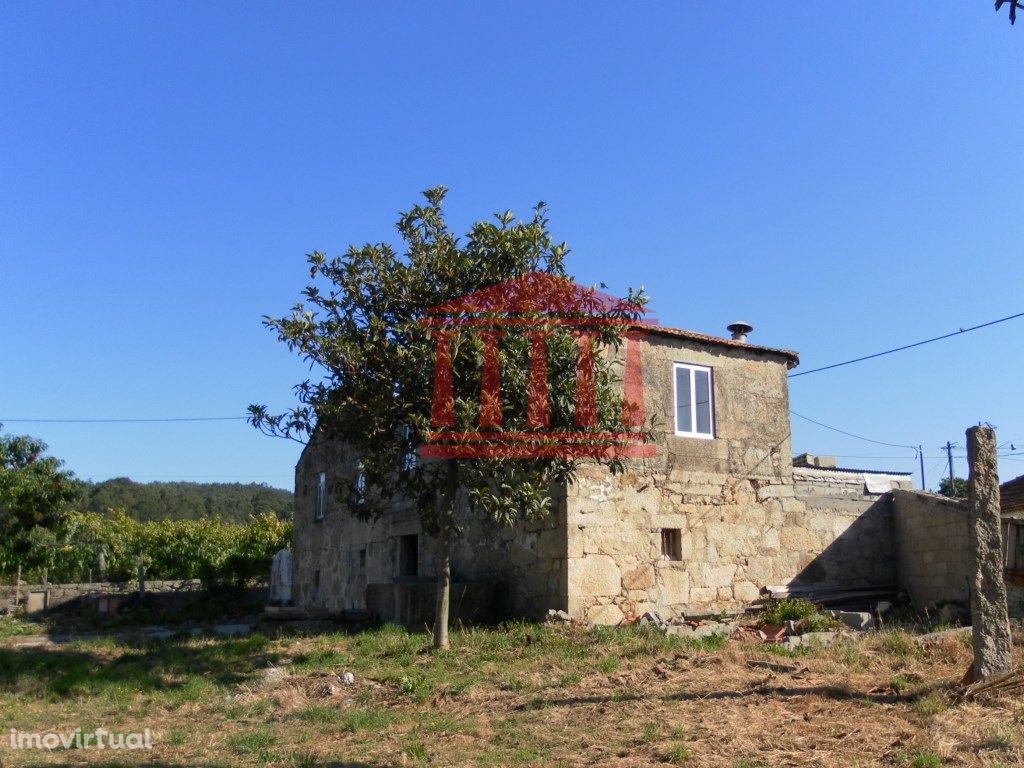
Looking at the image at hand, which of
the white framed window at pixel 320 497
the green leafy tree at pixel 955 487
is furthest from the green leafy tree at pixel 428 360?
the green leafy tree at pixel 955 487

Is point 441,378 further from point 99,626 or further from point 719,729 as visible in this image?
point 99,626

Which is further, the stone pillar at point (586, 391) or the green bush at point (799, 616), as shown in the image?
the green bush at point (799, 616)

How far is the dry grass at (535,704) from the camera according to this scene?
7.07 metres

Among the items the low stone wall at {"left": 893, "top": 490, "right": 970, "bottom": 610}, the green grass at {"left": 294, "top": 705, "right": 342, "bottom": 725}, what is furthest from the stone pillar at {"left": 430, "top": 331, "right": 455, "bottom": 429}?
the low stone wall at {"left": 893, "top": 490, "right": 970, "bottom": 610}

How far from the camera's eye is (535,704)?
28.6 feet

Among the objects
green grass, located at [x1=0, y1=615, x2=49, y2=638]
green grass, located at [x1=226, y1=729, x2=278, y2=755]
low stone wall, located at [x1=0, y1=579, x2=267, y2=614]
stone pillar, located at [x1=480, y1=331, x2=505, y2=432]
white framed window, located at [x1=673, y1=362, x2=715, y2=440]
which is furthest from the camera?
low stone wall, located at [x1=0, y1=579, x2=267, y2=614]

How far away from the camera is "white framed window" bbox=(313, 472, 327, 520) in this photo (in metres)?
21.9

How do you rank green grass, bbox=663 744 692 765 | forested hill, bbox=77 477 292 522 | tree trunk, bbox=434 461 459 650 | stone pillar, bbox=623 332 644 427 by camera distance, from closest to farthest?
green grass, bbox=663 744 692 765, tree trunk, bbox=434 461 459 650, stone pillar, bbox=623 332 644 427, forested hill, bbox=77 477 292 522

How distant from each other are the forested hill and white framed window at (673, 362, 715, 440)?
49159mm

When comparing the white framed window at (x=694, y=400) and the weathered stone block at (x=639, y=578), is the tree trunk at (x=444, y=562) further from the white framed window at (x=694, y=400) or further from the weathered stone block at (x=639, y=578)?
the white framed window at (x=694, y=400)

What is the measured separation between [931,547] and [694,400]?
183 inches

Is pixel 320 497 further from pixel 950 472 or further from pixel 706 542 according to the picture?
pixel 950 472

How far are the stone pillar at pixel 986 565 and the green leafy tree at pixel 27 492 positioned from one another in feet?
77.1

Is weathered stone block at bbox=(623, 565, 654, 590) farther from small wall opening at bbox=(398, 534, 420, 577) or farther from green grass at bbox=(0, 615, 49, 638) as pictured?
green grass at bbox=(0, 615, 49, 638)
